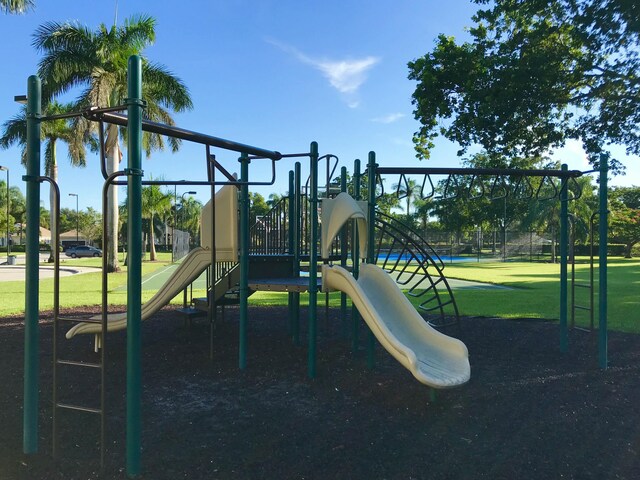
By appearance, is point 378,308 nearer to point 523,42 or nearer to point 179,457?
point 179,457

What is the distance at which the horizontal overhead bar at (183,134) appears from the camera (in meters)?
3.25

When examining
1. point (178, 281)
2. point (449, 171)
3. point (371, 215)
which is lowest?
point (178, 281)

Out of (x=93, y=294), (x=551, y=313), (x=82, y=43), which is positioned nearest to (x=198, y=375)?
(x=551, y=313)

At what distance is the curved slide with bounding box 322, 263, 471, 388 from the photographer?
403cm

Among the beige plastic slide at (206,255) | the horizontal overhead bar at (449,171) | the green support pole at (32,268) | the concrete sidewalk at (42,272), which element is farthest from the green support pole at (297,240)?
the concrete sidewalk at (42,272)

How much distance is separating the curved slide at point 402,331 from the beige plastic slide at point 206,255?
1418 millimetres

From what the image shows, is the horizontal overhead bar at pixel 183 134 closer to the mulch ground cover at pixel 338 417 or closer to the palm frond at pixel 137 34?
the mulch ground cover at pixel 338 417

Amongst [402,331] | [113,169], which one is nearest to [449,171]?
[402,331]

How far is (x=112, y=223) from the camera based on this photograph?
20.3 m

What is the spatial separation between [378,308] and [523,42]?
33.3ft

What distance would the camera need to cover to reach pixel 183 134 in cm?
380

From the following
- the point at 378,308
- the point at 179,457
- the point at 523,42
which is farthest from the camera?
the point at 523,42

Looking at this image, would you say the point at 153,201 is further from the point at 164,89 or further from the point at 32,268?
the point at 32,268

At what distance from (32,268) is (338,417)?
2.60m
